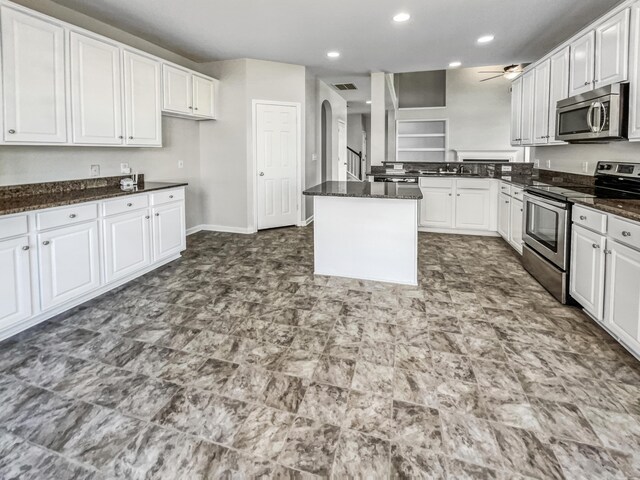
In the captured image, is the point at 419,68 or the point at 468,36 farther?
the point at 419,68

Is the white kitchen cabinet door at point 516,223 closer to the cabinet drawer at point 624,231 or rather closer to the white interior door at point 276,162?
the cabinet drawer at point 624,231

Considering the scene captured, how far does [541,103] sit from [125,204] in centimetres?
459

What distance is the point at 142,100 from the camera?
4.09 metres

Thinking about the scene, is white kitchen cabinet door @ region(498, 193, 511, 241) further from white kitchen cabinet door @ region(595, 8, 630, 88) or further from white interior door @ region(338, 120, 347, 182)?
white interior door @ region(338, 120, 347, 182)

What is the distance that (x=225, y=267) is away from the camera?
430 cm

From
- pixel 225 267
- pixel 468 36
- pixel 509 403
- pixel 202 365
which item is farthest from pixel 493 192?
pixel 202 365

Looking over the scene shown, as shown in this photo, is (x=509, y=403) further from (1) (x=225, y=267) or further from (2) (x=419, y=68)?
(2) (x=419, y=68)

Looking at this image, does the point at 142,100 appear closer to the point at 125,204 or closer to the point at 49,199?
the point at 125,204

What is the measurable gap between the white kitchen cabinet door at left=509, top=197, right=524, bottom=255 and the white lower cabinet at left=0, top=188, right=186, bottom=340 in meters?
4.00

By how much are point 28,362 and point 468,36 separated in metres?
5.22

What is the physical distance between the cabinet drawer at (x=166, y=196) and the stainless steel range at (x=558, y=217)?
371cm

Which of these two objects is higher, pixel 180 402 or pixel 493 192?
pixel 493 192

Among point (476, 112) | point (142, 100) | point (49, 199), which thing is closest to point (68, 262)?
point (49, 199)

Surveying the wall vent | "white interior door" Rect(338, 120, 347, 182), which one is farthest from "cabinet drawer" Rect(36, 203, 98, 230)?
"white interior door" Rect(338, 120, 347, 182)
